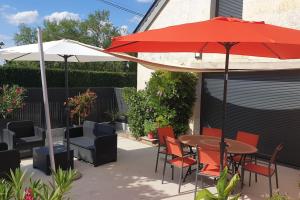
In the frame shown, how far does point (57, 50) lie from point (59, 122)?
23.4 feet

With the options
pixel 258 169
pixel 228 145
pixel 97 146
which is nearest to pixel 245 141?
pixel 228 145

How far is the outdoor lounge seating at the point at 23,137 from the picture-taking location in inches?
355

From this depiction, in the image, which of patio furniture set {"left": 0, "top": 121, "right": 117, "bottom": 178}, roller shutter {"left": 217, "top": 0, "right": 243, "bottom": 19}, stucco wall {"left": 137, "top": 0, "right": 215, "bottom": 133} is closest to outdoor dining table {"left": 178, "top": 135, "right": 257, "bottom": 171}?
patio furniture set {"left": 0, "top": 121, "right": 117, "bottom": 178}

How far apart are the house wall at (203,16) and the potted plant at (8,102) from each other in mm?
5140

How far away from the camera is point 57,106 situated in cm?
1330

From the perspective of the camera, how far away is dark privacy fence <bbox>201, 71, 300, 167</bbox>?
8.91 meters

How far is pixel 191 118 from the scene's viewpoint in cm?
1155

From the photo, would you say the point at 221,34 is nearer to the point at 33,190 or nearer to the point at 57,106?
the point at 33,190

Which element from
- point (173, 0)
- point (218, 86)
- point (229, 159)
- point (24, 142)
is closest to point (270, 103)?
point (218, 86)

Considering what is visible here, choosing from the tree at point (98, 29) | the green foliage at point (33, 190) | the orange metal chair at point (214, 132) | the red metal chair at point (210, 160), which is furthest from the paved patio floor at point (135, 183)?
the tree at point (98, 29)

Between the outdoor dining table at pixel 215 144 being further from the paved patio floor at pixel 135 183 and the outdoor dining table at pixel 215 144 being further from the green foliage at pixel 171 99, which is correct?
the green foliage at pixel 171 99

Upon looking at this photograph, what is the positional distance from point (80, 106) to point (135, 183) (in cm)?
649

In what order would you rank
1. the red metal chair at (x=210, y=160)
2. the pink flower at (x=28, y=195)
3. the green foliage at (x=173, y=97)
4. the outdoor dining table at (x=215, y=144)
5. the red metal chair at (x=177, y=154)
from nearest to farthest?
the pink flower at (x=28, y=195), the red metal chair at (x=210, y=160), the outdoor dining table at (x=215, y=144), the red metal chair at (x=177, y=154), the green foliage at (x=173, y=97)

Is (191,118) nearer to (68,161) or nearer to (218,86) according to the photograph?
(218,86)
